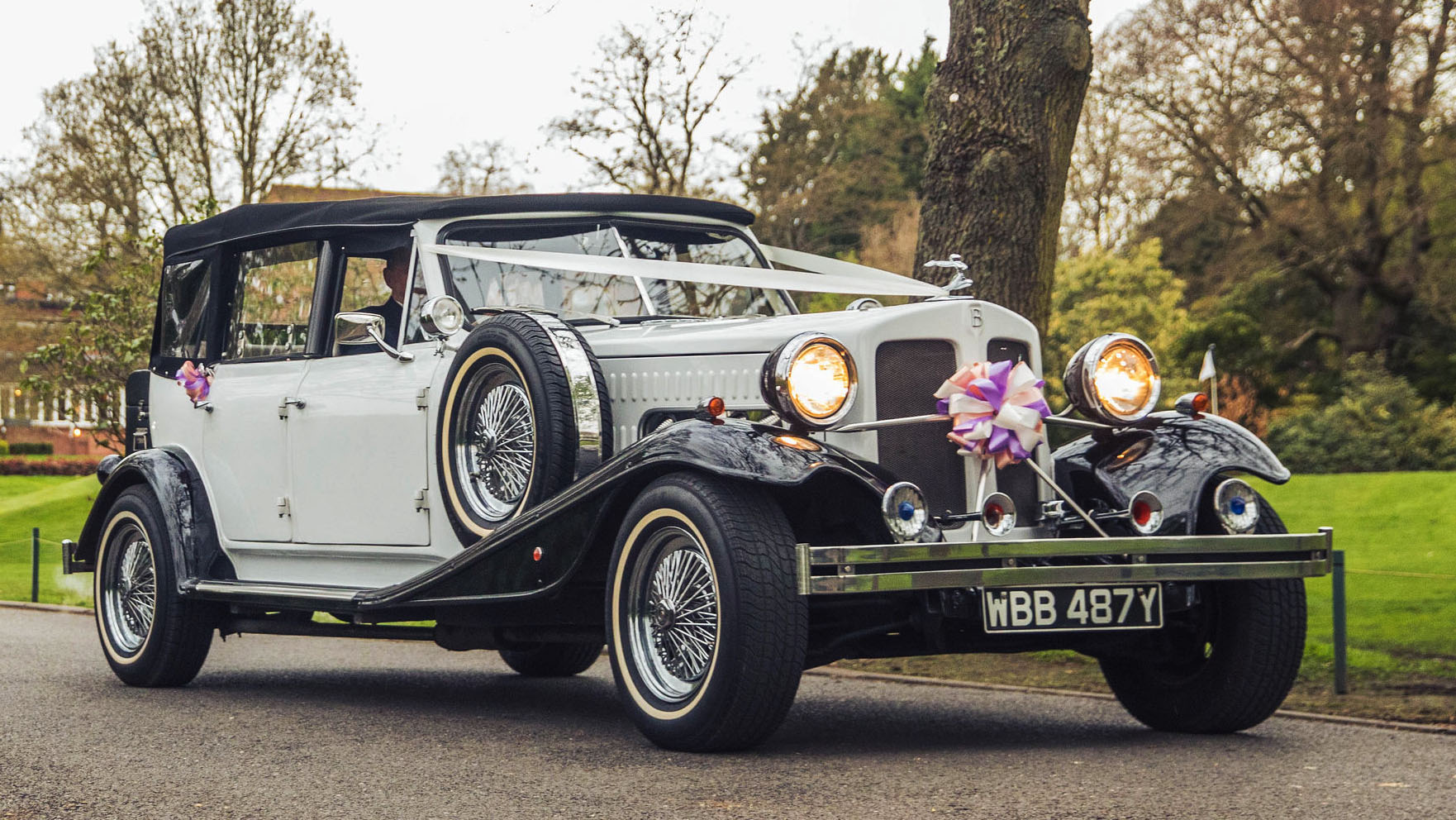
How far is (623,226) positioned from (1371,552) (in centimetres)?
1013

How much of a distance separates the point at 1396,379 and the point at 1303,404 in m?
3.39

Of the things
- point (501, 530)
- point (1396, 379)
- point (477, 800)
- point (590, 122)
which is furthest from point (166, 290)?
point (1396, 379)

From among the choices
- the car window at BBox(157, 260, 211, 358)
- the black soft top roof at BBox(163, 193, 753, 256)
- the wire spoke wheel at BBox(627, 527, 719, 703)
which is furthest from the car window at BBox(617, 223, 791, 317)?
the car window at BBox(157, 260, 211, 358)

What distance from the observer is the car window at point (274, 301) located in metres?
7.98

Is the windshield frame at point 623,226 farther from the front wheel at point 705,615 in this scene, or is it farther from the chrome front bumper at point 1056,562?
the chrome front bumper at point 1056,562

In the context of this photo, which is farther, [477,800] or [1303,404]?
[1303,404]

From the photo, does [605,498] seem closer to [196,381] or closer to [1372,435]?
[196,381]

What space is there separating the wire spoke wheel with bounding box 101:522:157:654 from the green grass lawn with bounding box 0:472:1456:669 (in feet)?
19.9

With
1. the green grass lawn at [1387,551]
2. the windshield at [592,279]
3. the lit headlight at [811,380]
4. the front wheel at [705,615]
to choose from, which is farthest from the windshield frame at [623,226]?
the green grass lawn at [1387,551]

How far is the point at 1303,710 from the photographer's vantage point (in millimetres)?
7020

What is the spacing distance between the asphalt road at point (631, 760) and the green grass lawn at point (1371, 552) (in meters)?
2.89

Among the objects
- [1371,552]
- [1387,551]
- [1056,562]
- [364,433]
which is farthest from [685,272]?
[1387,551]

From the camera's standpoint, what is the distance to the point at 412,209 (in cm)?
745

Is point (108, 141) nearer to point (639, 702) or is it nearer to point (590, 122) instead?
point (590, 122)
